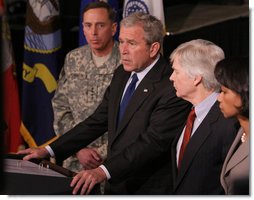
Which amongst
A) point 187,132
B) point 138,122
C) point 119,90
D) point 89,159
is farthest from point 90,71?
point 187,132

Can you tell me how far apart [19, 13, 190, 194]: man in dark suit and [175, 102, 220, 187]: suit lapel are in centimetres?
19

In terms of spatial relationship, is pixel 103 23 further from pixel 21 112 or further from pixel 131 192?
pixel 21 112

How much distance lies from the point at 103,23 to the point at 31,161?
1.32 meters

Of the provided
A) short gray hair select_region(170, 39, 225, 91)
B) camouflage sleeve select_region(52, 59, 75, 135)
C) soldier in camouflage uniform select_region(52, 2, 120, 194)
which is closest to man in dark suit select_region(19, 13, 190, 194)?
short gray hair select_region(170, 39, 225, 91)

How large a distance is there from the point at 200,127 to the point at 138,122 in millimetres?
370

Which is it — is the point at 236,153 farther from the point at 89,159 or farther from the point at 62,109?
the point at 62,109

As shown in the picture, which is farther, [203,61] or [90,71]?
[90,71]

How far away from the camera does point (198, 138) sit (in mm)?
2926

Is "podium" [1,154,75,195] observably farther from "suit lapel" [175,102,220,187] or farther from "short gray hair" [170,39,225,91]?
"short gray hair" [170,39,225,91]

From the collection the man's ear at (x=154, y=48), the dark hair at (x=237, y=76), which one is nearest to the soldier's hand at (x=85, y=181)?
the dark hair at (x=237, y=76)

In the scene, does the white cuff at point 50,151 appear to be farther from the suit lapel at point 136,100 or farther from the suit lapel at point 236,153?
the suit lapel at point 236,153

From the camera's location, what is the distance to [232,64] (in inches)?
104

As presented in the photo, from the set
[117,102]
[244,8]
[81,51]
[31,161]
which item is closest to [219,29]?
[244,8]

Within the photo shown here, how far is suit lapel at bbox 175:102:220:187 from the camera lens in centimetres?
291
